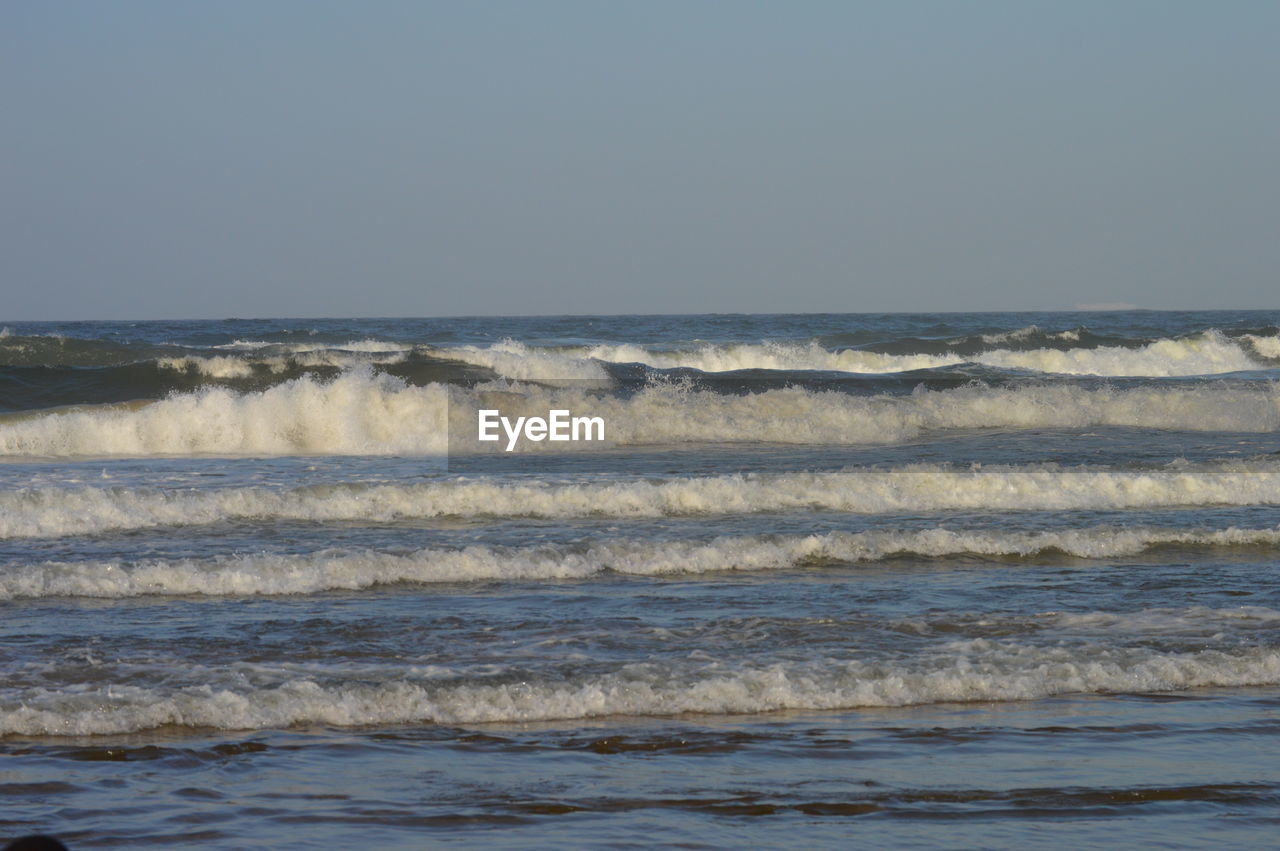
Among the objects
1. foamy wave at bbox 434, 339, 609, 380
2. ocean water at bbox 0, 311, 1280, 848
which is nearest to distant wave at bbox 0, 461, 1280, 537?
ocean water at bbox 0, 311, 1280, 848

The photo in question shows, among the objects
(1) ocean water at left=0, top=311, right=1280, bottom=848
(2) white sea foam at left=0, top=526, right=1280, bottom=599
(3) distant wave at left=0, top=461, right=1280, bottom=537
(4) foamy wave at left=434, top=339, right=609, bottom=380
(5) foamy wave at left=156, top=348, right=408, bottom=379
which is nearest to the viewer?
(1) ocean water at left=0, top=311, right=1280, bottom=848

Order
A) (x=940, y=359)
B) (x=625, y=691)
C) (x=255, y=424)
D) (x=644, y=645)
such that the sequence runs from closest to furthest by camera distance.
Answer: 1. (x=625, y=691)
2. (x=644, y=645)
3. (x=255, y=424)
4. (x=940, y=359)

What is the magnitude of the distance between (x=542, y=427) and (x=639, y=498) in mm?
7299

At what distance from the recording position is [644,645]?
6.29 metres

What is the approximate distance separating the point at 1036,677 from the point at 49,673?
4.33 meters

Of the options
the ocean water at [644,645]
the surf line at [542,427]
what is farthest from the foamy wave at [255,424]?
the surf line at [542,427]

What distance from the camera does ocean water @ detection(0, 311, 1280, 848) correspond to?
4227mm

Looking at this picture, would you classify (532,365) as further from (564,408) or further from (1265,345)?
(1265,345)

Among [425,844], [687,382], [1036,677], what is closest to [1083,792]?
[1036,677]

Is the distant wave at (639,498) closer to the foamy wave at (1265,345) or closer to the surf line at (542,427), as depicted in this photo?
the surf line at (542,427)

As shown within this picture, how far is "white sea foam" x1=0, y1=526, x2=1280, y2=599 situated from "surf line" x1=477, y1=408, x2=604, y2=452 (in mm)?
8274

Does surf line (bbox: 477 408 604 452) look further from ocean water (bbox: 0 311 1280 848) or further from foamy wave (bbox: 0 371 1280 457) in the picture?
ocean water (bbox: 0 311 1280 848)

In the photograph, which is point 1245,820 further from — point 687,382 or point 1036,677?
point 687,382

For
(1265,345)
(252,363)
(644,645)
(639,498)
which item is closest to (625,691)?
(644,645)
